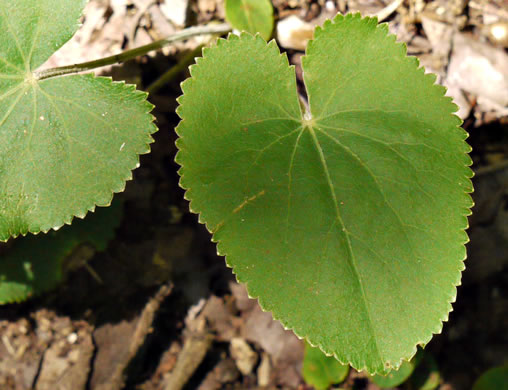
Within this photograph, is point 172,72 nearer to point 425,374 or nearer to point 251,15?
point 251,15

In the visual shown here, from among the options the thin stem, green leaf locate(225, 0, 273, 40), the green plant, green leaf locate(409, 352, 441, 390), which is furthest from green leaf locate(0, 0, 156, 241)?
green leaf locate(409, 352, 441, 390)

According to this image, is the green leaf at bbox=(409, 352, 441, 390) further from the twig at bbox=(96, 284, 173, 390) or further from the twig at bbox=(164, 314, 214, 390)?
the twig at bbox=(96, 284, 173, 390)

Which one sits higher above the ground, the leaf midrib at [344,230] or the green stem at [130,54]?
the green stem at [130,54]

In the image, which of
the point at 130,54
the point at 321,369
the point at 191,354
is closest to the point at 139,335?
the point at 191,354

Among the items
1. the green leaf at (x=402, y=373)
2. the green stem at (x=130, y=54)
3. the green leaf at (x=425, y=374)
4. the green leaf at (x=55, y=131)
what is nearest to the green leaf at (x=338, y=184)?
the green leaf at (x=55, y=131)

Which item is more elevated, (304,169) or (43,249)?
(43,249)

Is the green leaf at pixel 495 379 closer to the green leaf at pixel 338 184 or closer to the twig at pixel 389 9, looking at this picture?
the green leaf at pixel 338 184
